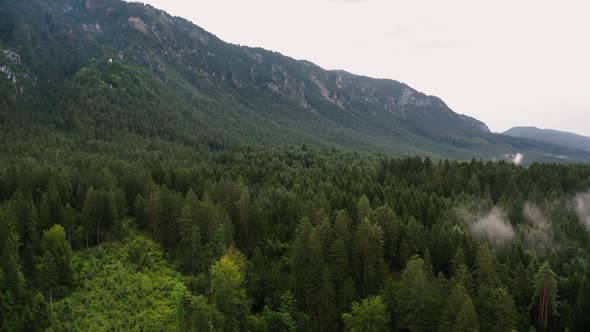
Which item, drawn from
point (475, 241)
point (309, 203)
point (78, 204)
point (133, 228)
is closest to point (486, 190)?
point (475, 241)

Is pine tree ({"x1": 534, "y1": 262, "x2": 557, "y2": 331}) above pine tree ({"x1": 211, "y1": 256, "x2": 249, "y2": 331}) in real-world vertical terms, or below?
above

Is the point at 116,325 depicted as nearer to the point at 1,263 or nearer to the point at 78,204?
the point at 1,263

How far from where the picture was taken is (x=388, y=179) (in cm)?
11675

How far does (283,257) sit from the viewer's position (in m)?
73.0

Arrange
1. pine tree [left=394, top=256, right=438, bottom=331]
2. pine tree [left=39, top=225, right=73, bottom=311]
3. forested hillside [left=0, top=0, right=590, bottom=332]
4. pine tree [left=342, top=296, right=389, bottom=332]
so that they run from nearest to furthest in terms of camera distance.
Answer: pine tree [left=394, top=256, right=438, bottom=331] → pine tree [left=342, top=296, right=389, bottom=332] → forested hillside [left=0, top=0, right=590, bottom=332] → pine tree [left=39, top=225, right=73, bottom=311]

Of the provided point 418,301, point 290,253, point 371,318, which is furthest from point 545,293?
point 290,253

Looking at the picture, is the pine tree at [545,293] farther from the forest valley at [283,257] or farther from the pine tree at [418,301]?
the pine tree at [418,301]

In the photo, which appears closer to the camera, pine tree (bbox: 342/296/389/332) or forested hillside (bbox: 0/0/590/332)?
pine tree (bbox: 342/296/389/332)

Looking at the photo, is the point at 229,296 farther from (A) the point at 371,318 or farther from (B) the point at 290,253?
(A) the point at 371,318

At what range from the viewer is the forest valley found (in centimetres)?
5556

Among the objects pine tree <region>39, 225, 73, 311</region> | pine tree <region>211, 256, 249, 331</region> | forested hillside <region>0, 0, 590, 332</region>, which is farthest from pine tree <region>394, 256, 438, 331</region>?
pine tree <region>39, 225, 73, 311</region>

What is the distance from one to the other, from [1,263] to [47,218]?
13.4m

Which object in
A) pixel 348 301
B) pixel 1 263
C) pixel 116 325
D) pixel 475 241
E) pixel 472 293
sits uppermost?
pixel 475 241

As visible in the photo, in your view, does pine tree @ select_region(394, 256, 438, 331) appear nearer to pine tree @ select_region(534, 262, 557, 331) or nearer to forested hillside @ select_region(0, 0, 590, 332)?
forested hillside @ select_region(0, 0, 590, 332)
